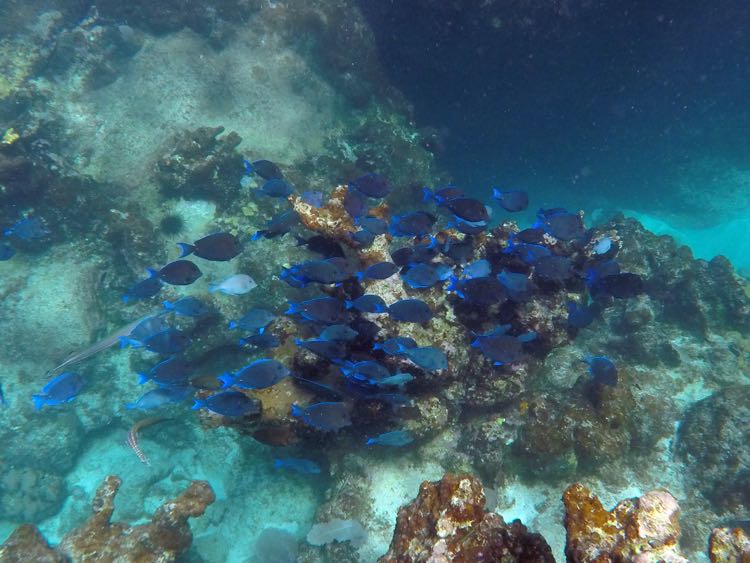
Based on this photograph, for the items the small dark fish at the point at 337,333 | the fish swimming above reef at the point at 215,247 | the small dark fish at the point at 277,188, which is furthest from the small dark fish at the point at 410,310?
the small dark fish at the point at 277,188

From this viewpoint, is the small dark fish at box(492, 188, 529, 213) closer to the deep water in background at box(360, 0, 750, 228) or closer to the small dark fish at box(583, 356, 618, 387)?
the small dark fish at box(583, 356, 618, 387)

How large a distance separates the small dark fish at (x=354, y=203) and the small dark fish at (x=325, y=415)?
8.63 feet

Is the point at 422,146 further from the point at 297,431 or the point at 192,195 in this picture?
the point at 297,431

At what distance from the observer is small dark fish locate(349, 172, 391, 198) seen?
580 cm

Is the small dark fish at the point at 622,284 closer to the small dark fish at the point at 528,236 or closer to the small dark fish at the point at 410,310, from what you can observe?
the small dark fish at the point at 528,236

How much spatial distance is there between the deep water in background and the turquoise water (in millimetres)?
89

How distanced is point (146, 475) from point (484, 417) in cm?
733

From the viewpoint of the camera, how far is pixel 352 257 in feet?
19.2

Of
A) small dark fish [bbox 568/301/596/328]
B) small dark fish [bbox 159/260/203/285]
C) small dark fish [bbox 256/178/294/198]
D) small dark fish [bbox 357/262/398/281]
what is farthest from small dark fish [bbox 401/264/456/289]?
small dark fish [bbox 159/260/203/285]

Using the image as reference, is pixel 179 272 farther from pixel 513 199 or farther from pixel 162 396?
pixel 513 199

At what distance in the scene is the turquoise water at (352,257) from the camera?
593 cm

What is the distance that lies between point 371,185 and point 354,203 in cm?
43

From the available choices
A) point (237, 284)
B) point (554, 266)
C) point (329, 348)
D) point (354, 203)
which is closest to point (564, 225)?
point (554, 266)

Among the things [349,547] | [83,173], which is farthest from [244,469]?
[83,173]
